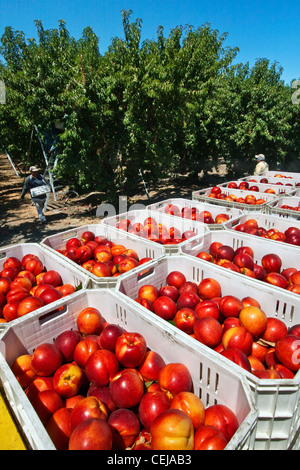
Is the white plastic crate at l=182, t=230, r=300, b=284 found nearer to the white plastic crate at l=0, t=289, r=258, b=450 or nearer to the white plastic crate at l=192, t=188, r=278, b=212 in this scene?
the white plastic crate at l=0, t=289, r=258, b=450

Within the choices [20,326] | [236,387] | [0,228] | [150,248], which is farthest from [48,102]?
[236,387]

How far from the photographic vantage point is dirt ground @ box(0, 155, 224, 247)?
777cm

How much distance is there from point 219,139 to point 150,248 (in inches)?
417

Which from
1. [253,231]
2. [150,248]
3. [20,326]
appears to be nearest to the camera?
[20,326]

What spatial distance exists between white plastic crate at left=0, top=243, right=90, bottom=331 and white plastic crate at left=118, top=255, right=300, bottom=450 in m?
0.51

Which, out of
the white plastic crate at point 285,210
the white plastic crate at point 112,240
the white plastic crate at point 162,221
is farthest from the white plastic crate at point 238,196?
the white plastic crate at point 112,240

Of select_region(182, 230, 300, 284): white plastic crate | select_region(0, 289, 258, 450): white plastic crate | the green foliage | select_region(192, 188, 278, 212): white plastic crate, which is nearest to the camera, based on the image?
select_region(0, 289, 258, 450): white plastic crate

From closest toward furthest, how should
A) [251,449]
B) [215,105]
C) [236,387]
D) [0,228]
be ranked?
[251,449] < [236,387] < [0,228] < [215,105]

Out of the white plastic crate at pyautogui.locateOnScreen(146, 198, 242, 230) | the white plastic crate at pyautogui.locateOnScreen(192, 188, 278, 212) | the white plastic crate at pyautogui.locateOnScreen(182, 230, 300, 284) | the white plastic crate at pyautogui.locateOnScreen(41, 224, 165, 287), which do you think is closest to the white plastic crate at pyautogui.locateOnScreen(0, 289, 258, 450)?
the white plastic crate at pyautogui.locateOnScreen(41, 224, 165, 287)

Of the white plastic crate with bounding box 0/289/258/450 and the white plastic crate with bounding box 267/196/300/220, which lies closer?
the white plastic crate with bounding box 0/289/258/450

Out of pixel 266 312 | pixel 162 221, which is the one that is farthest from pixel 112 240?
pixel 266 312

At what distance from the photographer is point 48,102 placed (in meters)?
7.50

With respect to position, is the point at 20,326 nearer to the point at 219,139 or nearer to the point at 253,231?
the point at 253,231

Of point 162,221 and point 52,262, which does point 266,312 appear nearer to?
point 52,262
